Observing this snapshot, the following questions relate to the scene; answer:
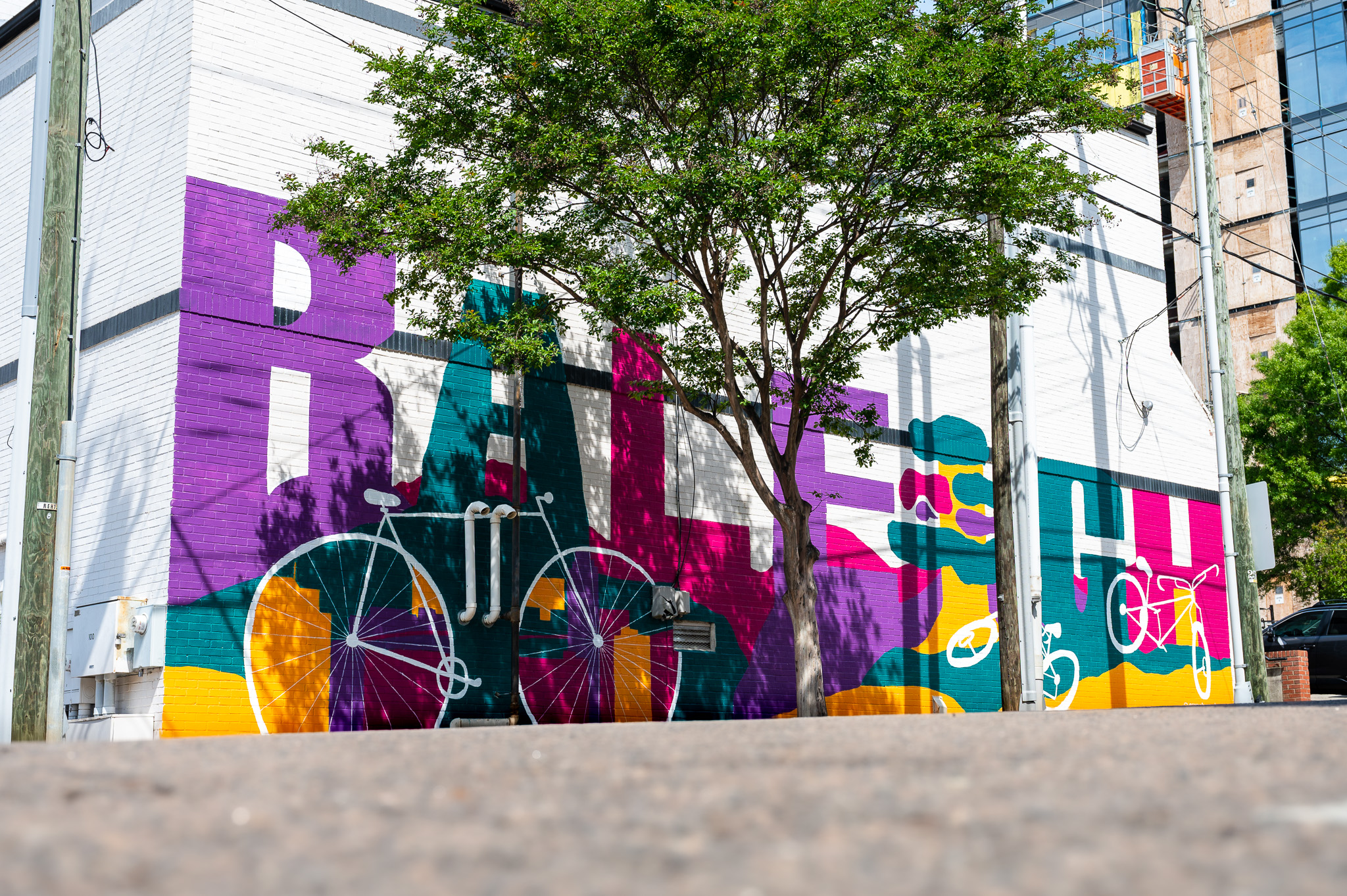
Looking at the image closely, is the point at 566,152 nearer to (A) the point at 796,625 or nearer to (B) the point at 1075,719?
(A) the point at 796,625

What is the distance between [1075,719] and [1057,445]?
14039mm

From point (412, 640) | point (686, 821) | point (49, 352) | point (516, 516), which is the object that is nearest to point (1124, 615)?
point (516, 516)

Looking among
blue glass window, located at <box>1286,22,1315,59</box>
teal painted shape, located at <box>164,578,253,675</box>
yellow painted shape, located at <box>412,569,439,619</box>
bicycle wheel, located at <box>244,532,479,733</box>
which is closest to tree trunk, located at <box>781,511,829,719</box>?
bicycle wheel, located at <box>244,532,479,733</box>

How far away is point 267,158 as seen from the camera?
14.9 meters

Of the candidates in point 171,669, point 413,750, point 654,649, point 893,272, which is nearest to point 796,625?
point 654,649

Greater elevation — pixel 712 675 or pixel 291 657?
pixel 291 657

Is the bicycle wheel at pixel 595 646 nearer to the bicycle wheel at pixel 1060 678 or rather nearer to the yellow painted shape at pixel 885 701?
the yellow painted shape at pixel 885 701

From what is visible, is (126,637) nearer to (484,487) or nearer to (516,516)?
(484,487)

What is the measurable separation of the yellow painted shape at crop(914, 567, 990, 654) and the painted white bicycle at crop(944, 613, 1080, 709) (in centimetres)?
7

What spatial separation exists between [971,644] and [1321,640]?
6.53 meters

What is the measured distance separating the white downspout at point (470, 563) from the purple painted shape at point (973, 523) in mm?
8914

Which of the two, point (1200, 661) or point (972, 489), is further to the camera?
point (1200, 661)

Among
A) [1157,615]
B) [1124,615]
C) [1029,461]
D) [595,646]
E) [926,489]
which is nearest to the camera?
[595,646]

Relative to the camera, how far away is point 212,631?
44.2ft
